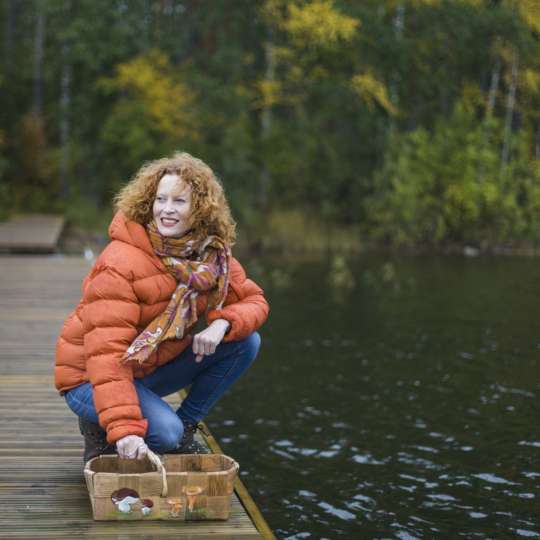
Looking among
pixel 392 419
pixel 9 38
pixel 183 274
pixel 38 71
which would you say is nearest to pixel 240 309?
pixel 183 274

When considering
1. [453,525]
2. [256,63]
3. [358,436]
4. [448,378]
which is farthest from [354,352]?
[256,63]

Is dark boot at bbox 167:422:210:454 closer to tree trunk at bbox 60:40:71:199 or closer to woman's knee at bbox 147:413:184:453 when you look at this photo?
woman's knee at bbox 147:413:184:453

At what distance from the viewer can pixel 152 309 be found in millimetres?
4109

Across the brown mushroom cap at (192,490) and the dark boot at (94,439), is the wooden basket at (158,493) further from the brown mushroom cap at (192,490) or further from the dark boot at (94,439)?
the dark boot at (94,439)

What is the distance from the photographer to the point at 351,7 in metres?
25.0

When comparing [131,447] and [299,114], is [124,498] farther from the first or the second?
[299,114]

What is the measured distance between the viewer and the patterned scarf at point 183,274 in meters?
→ 4.08

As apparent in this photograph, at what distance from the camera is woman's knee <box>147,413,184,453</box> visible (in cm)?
409

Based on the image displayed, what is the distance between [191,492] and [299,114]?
22.5 metres

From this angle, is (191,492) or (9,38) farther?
(9,38)

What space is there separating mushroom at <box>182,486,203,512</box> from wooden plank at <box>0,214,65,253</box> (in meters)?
11.8

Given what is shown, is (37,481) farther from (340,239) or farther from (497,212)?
(497,212)

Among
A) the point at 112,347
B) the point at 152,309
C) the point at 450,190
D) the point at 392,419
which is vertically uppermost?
the point at 152,309

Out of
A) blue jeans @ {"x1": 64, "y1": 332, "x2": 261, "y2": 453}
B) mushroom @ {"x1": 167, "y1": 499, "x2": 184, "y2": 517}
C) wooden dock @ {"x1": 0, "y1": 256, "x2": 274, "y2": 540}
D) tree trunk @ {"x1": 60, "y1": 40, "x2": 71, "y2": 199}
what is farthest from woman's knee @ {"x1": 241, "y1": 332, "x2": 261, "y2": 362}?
tree trunk @ {"x1": 60, "y1": 40, "x2": 71, "y2": 199}
